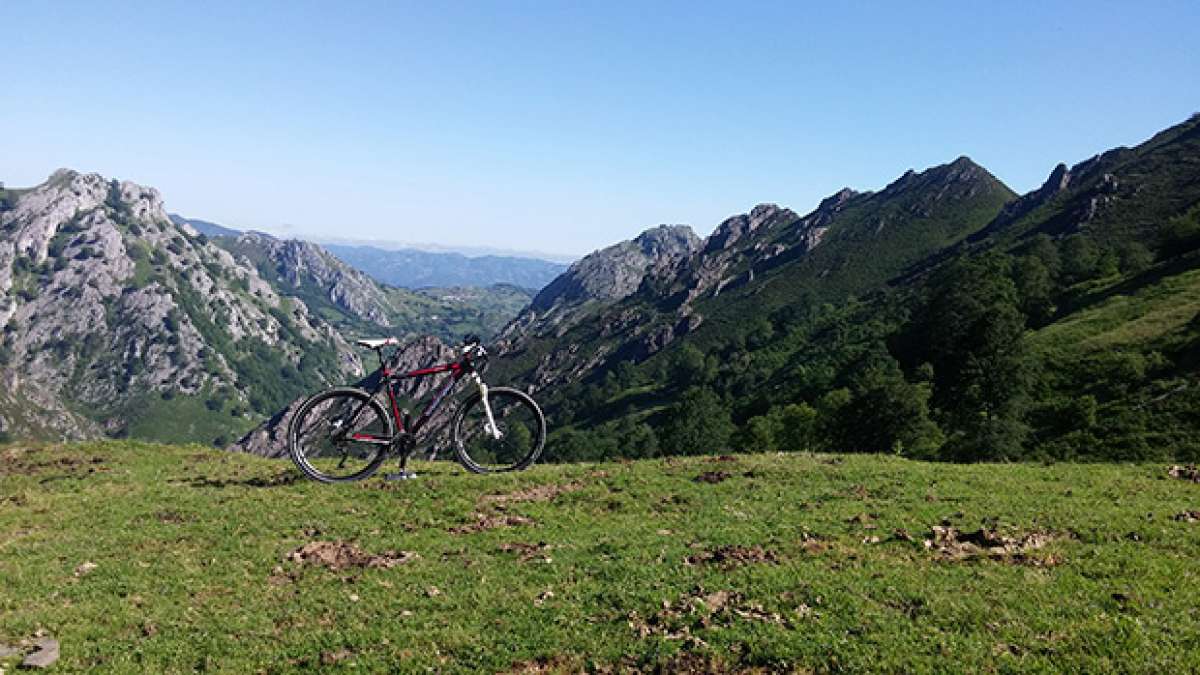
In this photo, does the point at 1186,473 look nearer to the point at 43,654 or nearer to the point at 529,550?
the point at 529,550

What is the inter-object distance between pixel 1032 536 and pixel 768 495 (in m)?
5.85

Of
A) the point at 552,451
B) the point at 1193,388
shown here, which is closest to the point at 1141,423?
the point at 1193,388

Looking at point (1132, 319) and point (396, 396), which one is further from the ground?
point (1132, 319)

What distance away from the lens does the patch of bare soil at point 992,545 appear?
11484 millimetres

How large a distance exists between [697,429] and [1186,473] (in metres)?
89.8

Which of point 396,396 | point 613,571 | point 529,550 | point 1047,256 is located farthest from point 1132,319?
point 529,550

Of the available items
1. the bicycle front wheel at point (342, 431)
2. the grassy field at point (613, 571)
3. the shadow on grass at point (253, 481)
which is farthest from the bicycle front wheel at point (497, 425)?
the shadow on grass at point (253, 481)

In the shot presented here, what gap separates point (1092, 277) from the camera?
112 meters

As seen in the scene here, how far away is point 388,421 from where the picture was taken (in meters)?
17.5

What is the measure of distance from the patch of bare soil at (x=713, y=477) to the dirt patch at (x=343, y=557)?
8482mm

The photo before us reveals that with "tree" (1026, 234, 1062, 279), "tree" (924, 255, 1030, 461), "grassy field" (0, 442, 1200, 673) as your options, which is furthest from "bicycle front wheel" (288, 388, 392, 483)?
"tree" (1026, 234, 1062, 279)

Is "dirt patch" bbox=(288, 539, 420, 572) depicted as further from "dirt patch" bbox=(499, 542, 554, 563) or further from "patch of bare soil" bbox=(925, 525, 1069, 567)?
"patch of bare soil" bbox=(925, 525, 1069, 567)

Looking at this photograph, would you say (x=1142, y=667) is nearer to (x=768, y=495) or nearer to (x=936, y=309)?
(x=768, y=495)

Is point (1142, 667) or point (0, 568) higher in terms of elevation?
point (1142, 667)
